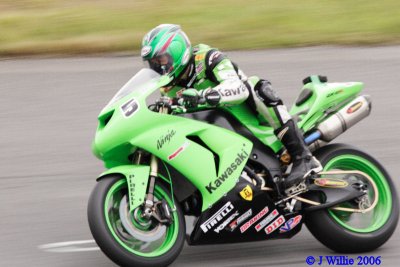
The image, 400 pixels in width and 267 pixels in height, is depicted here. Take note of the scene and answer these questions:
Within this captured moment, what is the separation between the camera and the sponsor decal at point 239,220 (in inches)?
274

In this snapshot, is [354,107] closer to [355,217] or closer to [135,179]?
[355,217]

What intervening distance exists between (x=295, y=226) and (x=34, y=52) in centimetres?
624

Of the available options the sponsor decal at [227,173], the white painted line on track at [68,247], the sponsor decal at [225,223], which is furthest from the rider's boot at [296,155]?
the white painted line on track at [68,247]

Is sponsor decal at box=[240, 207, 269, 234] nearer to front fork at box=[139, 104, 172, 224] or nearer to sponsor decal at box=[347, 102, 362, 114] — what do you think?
front fork at box=[139, 104, 172, 224]

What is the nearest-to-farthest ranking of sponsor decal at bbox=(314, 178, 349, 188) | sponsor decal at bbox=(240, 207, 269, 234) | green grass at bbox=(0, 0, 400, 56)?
sponsor decal at bbox=(240, 207, 269, 234) → sponsor decal at bbox=(314, 178, 349, 188) → green grass at bbox=(0, 0, 400, 56)

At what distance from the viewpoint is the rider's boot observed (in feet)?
23.4

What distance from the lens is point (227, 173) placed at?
693 cm

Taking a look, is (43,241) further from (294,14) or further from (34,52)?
(294,14)

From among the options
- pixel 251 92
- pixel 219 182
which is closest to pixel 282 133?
pixel 251 92

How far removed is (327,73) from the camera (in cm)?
1177

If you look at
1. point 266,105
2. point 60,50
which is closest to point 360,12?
point 60,50

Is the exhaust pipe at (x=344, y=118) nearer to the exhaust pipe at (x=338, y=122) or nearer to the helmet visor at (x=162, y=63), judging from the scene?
the exhaust pipe at (x=338, y=122)

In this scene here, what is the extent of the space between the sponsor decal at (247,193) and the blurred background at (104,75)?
1.47 feet

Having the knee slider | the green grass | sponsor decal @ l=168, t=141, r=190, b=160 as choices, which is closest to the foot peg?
the knee slider
